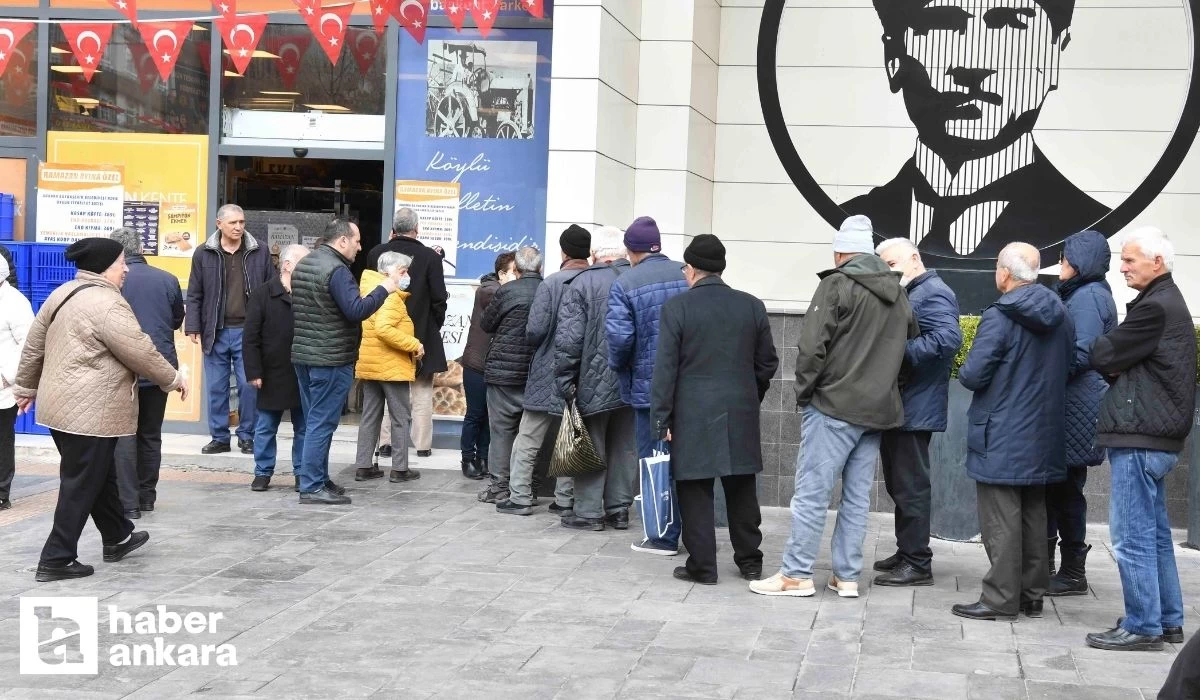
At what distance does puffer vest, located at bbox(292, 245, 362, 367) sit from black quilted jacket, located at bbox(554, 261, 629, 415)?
1.51 m

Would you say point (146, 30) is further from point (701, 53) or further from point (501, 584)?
point (501, 584)

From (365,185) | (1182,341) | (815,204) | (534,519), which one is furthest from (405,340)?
(1182,341)

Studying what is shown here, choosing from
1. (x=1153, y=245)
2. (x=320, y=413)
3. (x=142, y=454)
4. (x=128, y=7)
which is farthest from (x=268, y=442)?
(x=1153, y=245)

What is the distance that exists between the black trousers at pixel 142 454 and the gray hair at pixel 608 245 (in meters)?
2.76

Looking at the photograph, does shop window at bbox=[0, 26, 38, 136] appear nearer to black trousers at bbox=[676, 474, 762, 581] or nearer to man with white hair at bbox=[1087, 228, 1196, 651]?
black trousers at bbox=[676, 474, 762, 581]

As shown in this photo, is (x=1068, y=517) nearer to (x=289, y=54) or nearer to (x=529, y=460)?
(x=529, y=460)

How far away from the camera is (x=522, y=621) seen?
20.4 ft

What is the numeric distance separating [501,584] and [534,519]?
190 centimetres

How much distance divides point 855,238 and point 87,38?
7507mm

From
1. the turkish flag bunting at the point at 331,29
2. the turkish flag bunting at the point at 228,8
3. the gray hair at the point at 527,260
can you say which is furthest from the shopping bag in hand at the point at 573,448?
the turkish flag bunting at the point at 228,8

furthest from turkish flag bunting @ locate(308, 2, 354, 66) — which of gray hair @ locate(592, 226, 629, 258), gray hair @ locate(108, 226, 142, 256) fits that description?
gray hair @ locate(592, 226, 629, 258)

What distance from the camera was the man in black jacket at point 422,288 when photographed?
10.2m

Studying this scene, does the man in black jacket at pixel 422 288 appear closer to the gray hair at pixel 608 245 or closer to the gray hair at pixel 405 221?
the gray hair at pixel 405 221

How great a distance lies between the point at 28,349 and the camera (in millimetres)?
6961
